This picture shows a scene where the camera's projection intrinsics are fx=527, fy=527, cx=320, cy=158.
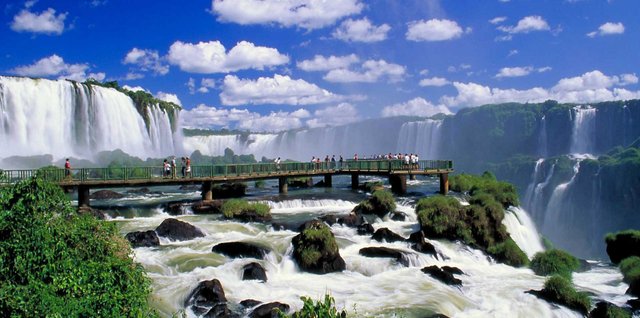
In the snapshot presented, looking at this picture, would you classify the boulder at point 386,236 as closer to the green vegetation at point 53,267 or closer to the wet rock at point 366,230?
the wet rock at point 366,230

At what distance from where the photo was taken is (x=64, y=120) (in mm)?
54219

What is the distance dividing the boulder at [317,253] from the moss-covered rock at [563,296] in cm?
648

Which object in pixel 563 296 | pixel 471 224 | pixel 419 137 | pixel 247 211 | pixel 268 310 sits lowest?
pixel 563 296

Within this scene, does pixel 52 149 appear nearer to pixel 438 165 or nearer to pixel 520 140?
pixel 438 165

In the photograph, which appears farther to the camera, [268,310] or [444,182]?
[444,182]

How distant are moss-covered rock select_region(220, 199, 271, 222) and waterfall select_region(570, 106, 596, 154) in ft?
260

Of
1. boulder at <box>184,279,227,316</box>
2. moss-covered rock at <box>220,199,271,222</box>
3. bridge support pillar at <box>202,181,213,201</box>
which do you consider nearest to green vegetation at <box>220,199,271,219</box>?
moss-covered rock at <box>220,199,271,222</box>

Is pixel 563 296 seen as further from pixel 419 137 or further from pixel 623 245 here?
pixel 419 137

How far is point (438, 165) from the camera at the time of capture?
35.6m

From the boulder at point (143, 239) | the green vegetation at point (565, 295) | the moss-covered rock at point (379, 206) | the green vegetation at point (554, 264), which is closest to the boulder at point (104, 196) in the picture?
the boulder at point (143, 239)

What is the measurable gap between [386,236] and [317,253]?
4664 mm

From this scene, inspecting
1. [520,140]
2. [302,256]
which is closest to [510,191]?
[302,256]

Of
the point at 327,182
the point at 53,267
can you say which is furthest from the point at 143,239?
the point at 327,182

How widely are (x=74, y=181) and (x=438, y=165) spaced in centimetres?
2234
